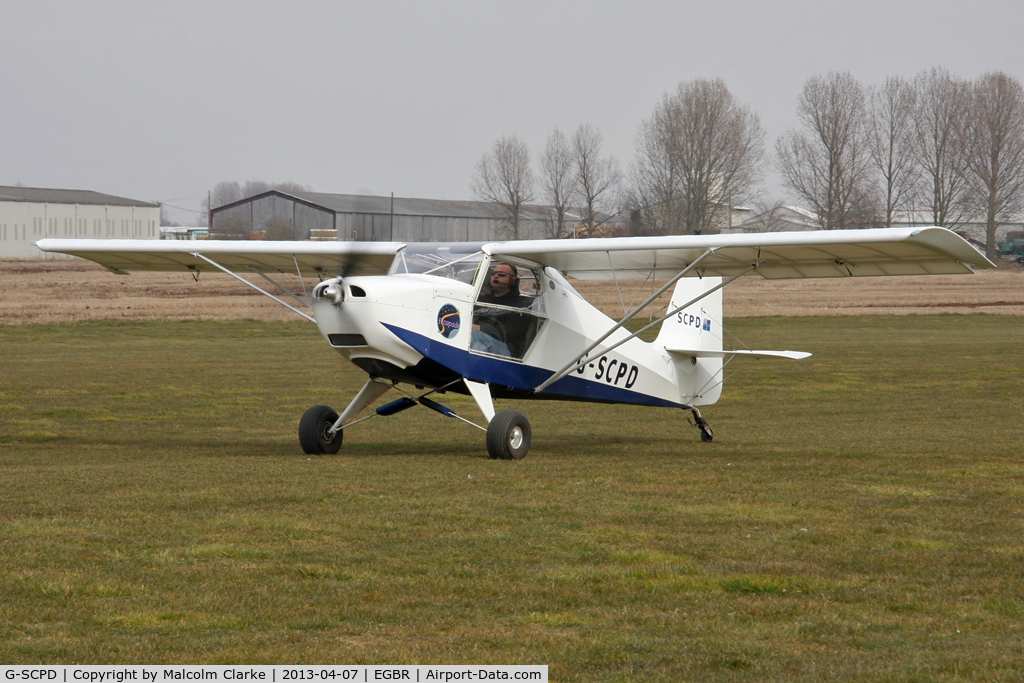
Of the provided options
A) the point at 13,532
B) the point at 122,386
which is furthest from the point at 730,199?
the point at 13,532

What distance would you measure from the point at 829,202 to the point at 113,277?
53.8 metres

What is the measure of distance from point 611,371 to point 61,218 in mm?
63038

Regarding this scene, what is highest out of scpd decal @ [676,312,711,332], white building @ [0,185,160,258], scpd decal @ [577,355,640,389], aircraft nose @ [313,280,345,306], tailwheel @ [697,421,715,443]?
white building @ [0,185,160,258]

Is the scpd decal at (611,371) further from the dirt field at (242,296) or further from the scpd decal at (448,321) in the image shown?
the dirt field at (242,296)

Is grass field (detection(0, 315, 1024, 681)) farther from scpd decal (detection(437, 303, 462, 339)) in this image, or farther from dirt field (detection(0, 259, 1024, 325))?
dirt field (detection(0, 259, 1024, 325))

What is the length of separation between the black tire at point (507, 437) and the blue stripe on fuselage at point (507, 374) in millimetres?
725

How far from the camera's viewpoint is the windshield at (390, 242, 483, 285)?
12.1m

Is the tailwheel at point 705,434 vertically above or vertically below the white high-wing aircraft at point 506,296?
below

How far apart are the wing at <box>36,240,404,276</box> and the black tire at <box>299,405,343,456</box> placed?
2071mm

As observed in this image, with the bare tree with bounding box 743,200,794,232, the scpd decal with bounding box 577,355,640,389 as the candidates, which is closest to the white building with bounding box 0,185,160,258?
the bare tree with bounding box 743,200,794,232

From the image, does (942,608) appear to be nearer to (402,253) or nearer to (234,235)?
(402,253)

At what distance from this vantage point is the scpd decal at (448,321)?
11.7m

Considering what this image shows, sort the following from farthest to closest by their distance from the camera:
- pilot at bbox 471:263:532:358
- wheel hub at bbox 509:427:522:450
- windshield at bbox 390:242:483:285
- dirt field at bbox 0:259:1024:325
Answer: dirt field at bbox 0:259:1024:325 < pilot at bbox 471:263:532:358 < windshield at bbox 390:242:483:285 < wheel hub at bbox 509:427:522:450

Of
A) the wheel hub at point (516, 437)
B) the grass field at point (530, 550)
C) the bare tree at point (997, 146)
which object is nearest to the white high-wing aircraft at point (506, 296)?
the wheel hub at point (516, 437)
